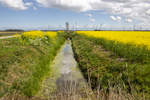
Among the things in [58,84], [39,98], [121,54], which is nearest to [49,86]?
[58,84]

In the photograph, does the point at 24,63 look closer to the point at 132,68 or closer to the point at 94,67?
the point at 94,67

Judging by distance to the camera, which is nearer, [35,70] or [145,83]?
[145,83]

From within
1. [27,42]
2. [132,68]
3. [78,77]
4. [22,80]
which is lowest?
[78,77]

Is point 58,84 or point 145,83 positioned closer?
point 145,83

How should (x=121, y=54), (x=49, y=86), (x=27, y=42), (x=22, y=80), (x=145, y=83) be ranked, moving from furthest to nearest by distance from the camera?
1. (x=27, y=42)
2. (x=121, y=54)
3. (x=49, y=86)
4. (x=22, y=80)
5. (x=145, y=83)

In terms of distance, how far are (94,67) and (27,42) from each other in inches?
323

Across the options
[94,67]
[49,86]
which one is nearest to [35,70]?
[49,86]

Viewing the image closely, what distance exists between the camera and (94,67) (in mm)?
7152

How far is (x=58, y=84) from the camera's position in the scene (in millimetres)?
5934

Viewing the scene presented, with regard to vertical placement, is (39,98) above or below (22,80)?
below

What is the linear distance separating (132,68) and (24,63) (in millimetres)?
6197

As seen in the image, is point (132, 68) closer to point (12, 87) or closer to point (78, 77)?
point (78, 77)

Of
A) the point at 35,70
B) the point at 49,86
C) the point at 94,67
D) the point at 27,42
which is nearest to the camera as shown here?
the point at 49,86

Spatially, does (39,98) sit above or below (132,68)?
below
